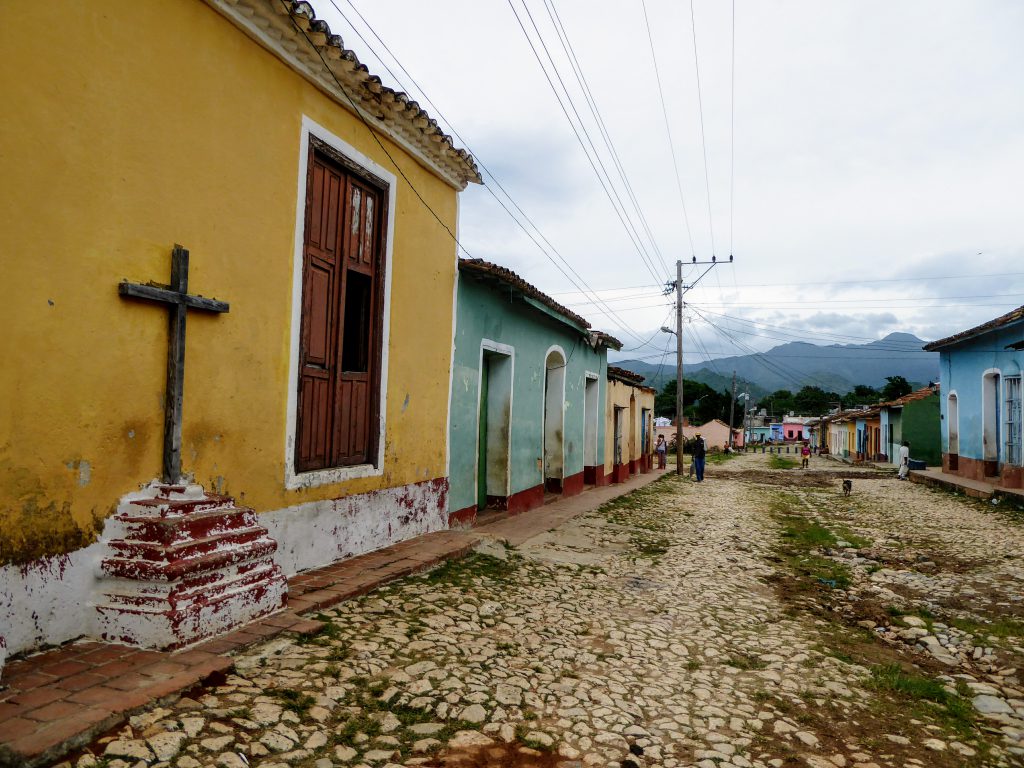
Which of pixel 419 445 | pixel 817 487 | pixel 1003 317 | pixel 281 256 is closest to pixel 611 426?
pixel 817 487

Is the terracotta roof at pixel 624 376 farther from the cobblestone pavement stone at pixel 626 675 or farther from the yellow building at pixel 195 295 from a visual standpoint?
the yellow building at pixel 195 295

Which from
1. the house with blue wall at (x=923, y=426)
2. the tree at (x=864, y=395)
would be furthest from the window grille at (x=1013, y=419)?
the tree at (x=864, y=395)

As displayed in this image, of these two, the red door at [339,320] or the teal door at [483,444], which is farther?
the teal door at [483,444]

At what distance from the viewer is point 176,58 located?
3.73 m

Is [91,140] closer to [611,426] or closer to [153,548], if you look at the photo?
[153,548]

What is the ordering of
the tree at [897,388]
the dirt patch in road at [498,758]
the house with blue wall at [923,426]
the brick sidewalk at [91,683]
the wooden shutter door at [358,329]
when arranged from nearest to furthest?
the brick sidewalk at [91,683] < the dirt patch in road at [498,758] < the wooden shutter door at [358,329] < the house with blue wall at [923,426] < the tree at [897,388]

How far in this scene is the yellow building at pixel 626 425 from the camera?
666 inches

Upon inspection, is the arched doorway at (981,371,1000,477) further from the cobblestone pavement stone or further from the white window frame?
the white window frame

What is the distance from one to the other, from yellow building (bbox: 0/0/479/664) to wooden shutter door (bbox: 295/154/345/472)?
22mm

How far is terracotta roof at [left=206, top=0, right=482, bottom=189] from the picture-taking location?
4.25 metres

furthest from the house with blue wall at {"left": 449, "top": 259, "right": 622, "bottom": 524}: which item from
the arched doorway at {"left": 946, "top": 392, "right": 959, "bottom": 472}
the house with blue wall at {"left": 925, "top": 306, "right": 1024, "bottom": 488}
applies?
the arched doorway at {"left": 946, "top": 392, "right": 959, "bottom": 472}

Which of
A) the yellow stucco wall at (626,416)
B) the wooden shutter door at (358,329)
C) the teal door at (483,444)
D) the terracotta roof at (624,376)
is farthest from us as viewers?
the terracotta roof at (624,376)

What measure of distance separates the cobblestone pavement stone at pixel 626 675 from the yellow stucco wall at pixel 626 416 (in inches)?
371

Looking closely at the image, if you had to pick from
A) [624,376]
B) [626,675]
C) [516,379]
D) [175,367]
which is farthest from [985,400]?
[175,367]
